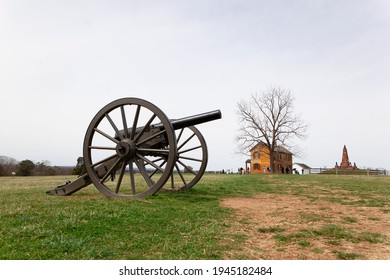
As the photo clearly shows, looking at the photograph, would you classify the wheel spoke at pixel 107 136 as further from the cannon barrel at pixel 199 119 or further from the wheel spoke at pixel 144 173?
the cannon barrel at pixel 199 119

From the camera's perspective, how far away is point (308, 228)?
4.73 meters

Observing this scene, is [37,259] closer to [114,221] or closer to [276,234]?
[114,221]

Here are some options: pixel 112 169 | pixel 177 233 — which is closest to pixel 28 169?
pixel 112 169

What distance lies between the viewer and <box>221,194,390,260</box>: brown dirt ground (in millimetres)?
3456

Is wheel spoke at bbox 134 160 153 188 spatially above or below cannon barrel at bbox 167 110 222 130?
below

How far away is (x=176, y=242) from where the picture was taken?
3762 millimetres

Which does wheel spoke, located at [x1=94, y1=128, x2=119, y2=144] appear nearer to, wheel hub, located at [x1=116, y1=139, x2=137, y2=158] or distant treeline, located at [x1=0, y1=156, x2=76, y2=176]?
wheel hub, located at [x1=116, y1=139, x2=137, y2=158]

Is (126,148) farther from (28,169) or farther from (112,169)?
(28,169)

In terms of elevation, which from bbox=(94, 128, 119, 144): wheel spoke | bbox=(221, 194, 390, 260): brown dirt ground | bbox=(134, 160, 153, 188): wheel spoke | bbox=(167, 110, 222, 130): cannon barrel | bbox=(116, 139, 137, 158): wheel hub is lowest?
bbox=(221, 194, 390, 260): brown dirt ground

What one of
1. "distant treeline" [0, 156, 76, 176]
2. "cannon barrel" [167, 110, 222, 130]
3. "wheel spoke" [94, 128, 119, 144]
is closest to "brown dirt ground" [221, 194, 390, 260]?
"cannon barrel" [167, 110, 222, 130]

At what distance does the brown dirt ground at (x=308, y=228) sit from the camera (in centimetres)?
346

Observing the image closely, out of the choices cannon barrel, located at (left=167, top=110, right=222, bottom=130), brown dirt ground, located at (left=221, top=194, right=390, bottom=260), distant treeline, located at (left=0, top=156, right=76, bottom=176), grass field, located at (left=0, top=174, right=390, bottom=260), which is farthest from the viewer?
distant treeline, located at (left=0, top=156, right=76, bottom=176)
